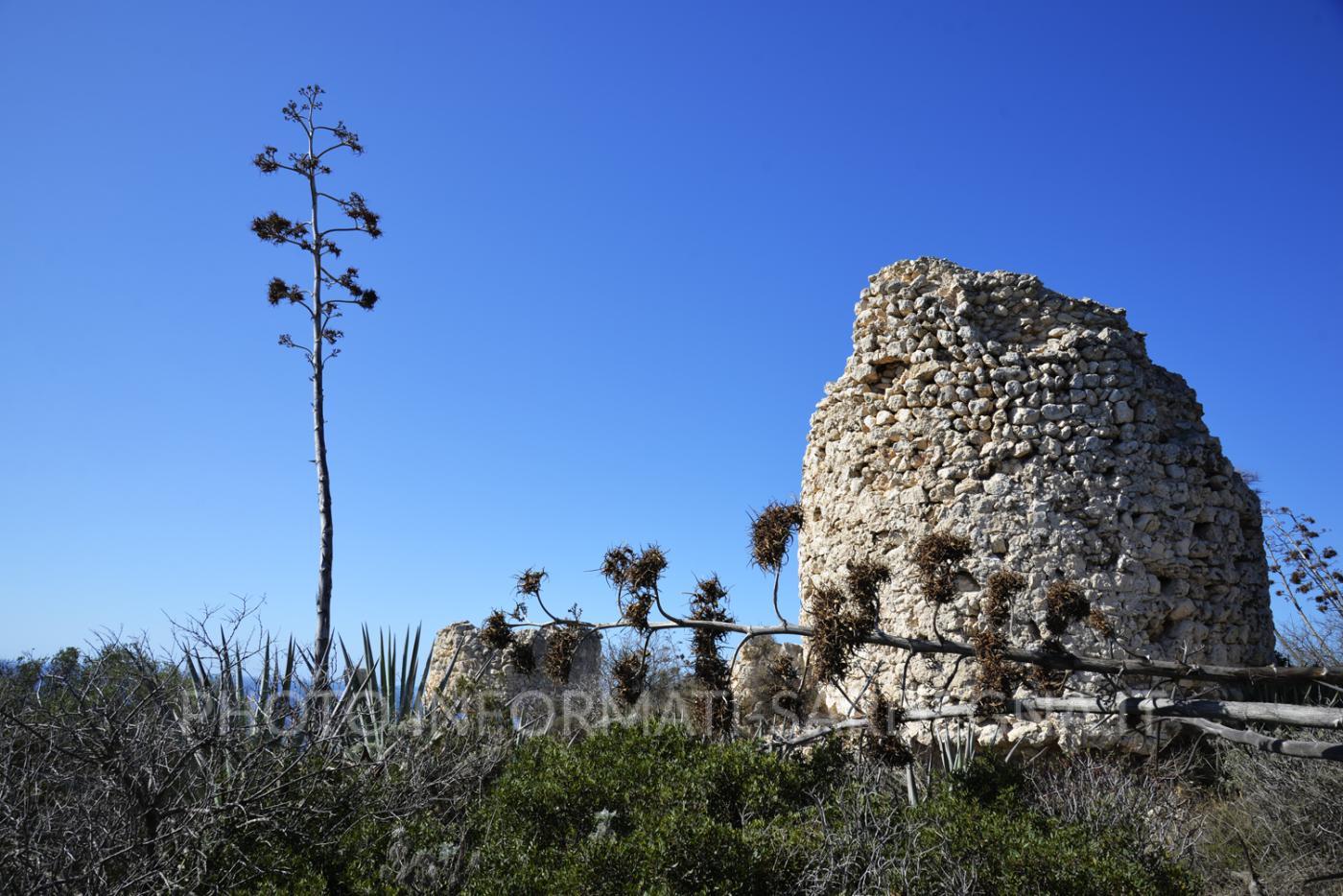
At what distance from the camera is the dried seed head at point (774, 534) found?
218 inches

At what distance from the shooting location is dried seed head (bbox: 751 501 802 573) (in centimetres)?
553

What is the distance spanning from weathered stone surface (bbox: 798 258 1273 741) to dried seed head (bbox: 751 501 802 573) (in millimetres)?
2334

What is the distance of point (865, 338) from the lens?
8.70m

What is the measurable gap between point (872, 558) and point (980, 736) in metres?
1.64

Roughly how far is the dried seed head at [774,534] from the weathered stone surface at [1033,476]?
7.66 feet

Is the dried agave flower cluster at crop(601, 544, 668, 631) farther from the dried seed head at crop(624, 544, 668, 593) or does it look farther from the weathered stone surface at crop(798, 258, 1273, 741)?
the weathered stone surface at crop(798, 258, 1273, 741)

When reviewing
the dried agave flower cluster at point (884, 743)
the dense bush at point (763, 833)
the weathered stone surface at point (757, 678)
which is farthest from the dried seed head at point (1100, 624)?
the weathered stone surface at point (757, 678)

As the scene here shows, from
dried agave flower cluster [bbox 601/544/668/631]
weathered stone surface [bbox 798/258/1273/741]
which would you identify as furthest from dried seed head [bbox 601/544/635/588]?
weathered stone surface [bbox 798/258/1273/741]

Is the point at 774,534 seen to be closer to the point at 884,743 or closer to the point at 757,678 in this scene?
the point at 884,743

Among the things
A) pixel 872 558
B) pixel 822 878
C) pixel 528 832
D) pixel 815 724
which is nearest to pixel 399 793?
pixel 528 832

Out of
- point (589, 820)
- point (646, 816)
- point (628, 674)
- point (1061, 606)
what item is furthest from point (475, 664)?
point (1061, 606)

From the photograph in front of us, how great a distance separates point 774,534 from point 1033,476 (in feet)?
10.1

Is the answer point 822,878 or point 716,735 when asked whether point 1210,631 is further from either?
point 822,878

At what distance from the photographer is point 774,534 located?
5527mm
